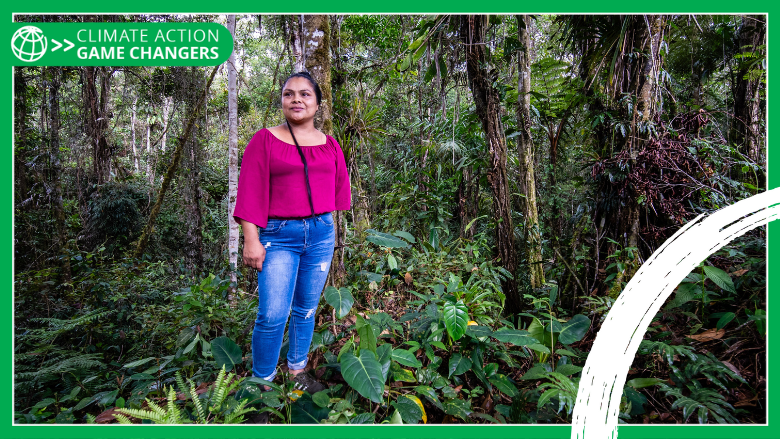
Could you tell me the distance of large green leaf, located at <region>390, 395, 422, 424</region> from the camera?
1.63 metres

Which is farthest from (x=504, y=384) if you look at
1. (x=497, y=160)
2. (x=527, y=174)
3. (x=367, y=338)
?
(x=527, y=174)

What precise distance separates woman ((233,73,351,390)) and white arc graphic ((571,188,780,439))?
1.30 m

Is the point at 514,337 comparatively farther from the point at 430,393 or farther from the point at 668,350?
the point at 668,350

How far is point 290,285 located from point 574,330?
60.1 inches

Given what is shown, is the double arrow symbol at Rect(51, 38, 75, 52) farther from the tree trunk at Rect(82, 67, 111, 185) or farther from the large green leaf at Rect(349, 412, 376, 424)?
the tree trunk at Rect(82, 67, 111, 185)

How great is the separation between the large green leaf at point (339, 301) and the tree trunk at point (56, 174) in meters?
2.81

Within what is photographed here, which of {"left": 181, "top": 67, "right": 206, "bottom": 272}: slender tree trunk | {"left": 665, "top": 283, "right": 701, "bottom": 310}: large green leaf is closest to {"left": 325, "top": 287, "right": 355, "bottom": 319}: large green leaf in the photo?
{"left": 665, "top": 283, "right": 701, "bottom": 310}: large green leaf

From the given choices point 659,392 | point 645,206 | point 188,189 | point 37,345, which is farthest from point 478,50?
point 188,189

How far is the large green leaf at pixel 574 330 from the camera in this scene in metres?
1.97

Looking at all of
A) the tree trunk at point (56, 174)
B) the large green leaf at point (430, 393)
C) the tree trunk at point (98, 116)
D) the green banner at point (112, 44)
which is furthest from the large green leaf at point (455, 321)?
the tree trunk at point (98, 116)

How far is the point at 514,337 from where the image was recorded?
1.92m

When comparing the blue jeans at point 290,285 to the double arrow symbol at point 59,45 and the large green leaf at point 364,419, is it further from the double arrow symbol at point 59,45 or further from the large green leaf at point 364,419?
the double arrow symbol at point 59,45

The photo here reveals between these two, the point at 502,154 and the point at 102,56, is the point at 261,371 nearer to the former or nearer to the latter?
the point at 102,56

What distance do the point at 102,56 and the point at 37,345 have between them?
6.52ft
